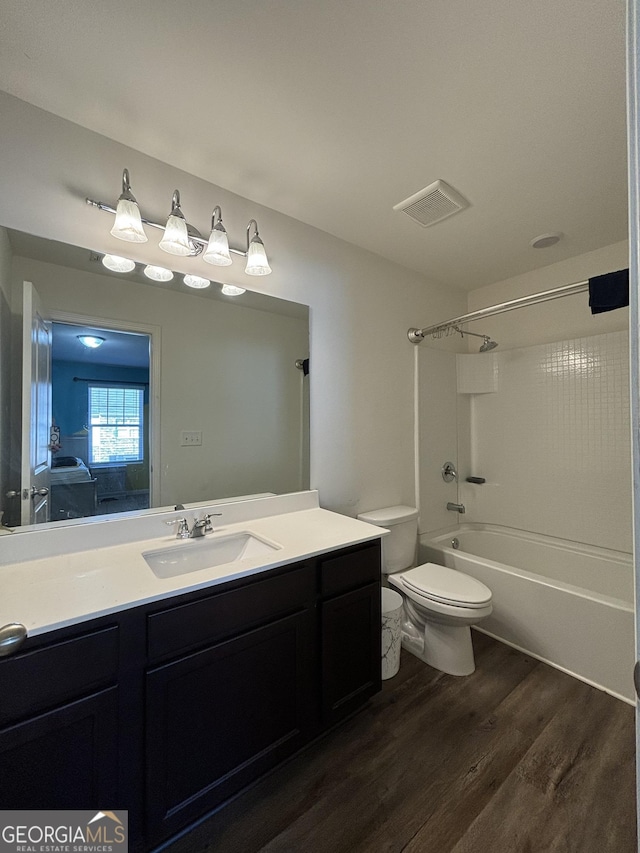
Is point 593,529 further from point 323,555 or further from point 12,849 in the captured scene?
point 12,849

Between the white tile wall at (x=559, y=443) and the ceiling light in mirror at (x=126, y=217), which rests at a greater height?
the ceiling light in mirror at (x=126, y=217)

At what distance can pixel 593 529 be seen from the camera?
223cm

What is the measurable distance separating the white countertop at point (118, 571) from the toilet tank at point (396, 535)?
47 centimetres

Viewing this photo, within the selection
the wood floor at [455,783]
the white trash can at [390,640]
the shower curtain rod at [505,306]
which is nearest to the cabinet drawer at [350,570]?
the white trash can at [390,640]

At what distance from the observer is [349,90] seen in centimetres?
117

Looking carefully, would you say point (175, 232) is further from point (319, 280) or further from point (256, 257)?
point (319, 280)

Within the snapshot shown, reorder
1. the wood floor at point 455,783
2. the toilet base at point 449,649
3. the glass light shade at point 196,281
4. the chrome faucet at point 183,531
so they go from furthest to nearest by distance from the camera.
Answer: the toilet base at point 449,649 → the glass light shade at point 196,281 → the chrome faucet at point 183,531 → the wood floor at point 455,783

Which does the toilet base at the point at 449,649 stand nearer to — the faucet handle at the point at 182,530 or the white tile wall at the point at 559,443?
the white tile wall at the point at 559,443

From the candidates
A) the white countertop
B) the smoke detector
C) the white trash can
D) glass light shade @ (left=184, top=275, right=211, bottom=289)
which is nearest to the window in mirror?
the white countertop

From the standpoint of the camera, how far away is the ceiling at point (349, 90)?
0.97 m

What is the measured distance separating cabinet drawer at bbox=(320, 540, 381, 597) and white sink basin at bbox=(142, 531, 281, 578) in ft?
0.73

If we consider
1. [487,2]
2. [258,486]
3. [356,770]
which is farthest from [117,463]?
[487,2]

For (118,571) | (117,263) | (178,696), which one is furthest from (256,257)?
(178,696)

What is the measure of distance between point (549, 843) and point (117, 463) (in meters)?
1.95
